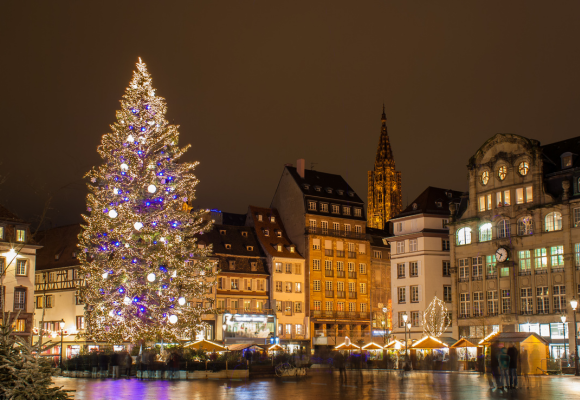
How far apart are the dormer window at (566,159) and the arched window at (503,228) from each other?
20.6ft

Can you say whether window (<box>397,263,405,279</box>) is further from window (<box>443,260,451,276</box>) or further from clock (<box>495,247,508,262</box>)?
clock (<box>495,247,508,262</box>)

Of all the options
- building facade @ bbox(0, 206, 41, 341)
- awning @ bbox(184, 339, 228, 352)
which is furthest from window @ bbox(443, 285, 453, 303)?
building facade @ bbox(0, 206, 41, 341)

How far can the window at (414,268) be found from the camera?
70.3m

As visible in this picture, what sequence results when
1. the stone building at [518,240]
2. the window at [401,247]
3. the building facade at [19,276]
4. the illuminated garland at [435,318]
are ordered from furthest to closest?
1. the window at [401,247]
2. the illuminated garland at [435,318]
3. the building facade at [19,276]
4. the stone building at [518,240]

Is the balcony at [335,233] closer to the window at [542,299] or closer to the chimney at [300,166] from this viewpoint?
the chimney at [300,166]

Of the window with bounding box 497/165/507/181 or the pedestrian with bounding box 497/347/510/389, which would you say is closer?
the pedestrian with bounding box 497/347/510/389

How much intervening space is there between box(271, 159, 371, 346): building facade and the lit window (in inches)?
783

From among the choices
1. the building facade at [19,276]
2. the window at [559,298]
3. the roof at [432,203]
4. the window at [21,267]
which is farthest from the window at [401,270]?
the window at [21,267]

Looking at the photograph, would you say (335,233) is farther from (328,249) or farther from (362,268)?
(362,268)

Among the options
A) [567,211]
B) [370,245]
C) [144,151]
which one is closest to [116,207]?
[144,151]

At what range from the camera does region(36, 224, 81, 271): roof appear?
7338 centimetres

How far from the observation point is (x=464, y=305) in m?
63.3

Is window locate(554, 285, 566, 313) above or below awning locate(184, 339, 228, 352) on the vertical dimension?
above

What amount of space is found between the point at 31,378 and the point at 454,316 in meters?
55.8
